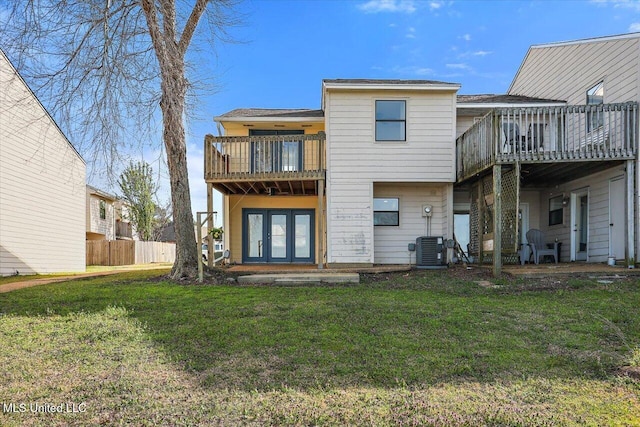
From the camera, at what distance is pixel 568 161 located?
9.02 m

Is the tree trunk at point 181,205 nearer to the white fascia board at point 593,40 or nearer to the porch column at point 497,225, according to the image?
the porch column at point 497,225

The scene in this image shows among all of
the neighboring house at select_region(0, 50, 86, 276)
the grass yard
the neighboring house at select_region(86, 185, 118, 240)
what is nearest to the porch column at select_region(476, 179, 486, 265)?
the grass yard

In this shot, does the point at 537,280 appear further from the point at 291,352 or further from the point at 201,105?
the point at 201,105

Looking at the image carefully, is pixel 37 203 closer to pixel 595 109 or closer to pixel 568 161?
pixel 568 161

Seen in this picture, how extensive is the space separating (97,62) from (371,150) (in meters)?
7.34

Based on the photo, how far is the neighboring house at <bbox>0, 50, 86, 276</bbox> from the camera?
39.3ft

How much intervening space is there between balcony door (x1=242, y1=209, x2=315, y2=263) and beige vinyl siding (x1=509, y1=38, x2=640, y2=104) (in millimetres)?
8922

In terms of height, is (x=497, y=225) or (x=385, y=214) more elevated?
(x=385, y=214)

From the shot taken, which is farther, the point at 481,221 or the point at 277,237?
the point at 277,237

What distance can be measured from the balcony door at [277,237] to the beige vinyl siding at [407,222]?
9.00ft

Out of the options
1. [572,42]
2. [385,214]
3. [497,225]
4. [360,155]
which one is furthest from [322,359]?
[572,42]

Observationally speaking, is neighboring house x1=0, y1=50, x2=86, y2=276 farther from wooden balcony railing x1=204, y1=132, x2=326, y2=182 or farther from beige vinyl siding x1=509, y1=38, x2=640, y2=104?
beige vinyl siding x1=509, y1=38, x2=640, y2=104

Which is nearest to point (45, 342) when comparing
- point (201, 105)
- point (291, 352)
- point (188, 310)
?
point (188, 310)

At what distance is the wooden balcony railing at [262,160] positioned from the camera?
A: 1157 centimetres
